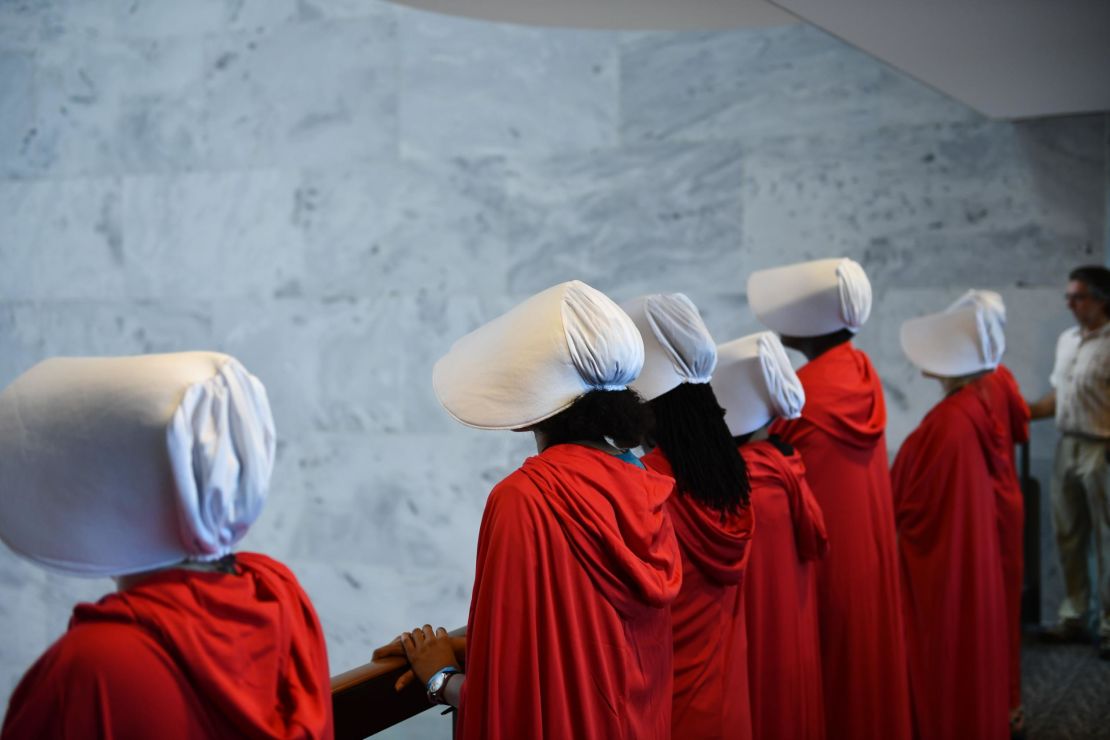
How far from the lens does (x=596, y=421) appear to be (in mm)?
2451

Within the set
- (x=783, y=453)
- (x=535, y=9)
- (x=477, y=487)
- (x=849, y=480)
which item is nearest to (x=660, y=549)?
(x=783, y=453)

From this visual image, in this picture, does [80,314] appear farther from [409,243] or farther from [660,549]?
[660,549]

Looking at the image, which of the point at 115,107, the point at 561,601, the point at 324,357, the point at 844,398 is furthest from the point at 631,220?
the point at 561,601

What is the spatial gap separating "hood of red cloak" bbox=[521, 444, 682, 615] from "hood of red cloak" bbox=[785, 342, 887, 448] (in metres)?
1.77

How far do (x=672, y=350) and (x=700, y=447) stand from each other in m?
0.27

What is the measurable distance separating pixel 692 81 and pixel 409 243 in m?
2.20

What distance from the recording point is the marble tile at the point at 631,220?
24.1 feet

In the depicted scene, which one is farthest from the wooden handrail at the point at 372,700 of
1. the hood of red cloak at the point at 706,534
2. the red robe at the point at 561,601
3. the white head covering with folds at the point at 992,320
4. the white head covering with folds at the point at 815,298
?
the white head covering with folds at the point at 992,320

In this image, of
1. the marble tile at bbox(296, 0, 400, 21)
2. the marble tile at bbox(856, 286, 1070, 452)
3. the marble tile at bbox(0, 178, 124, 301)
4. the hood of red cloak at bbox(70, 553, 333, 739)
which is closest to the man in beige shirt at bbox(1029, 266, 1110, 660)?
the marble tile at bbox(856, 286, 1070, 452)

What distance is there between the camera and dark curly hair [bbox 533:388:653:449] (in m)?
2.45

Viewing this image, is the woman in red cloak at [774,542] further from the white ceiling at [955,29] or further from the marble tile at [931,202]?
the marble tile at [931,202]

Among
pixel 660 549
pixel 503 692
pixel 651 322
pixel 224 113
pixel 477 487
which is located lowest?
pixel 477 487

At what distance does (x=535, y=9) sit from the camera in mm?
6281

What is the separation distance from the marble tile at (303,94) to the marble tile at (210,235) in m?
0.21
